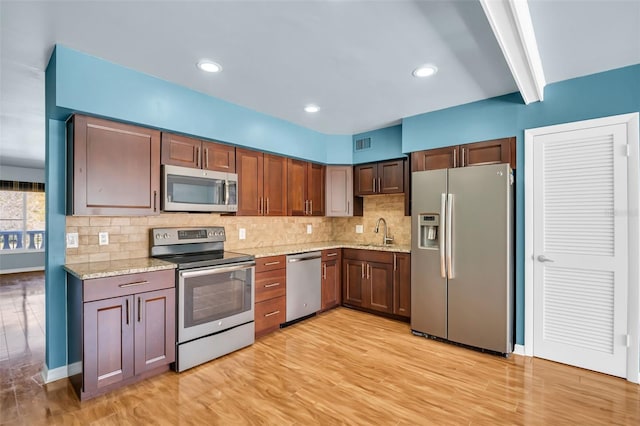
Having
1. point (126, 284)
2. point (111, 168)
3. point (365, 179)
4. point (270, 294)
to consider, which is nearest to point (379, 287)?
point (270, 294)

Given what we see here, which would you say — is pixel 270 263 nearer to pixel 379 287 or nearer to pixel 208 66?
pixel 379 287

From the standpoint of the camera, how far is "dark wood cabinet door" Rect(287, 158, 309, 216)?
4141 mm

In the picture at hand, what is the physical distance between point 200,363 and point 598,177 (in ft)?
12.8

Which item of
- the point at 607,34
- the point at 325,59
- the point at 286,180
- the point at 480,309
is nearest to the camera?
the point at 607,34

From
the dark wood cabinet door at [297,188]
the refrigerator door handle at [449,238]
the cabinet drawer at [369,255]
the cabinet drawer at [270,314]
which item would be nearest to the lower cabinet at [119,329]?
the cabinet drawer at [270,314]

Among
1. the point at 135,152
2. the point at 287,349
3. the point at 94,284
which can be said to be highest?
the point at 135,152

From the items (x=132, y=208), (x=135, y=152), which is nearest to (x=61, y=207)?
(x=132, y=208)

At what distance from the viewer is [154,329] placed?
2.48 metres

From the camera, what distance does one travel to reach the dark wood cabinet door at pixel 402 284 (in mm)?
3779

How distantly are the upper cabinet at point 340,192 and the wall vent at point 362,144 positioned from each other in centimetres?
31

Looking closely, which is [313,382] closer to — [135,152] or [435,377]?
[435,377]

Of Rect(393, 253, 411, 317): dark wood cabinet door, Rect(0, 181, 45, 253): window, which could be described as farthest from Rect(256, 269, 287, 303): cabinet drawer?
Rect(0, 181, 45, 253): window

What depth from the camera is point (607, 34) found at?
215 centimetres

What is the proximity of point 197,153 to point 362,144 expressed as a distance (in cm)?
242
